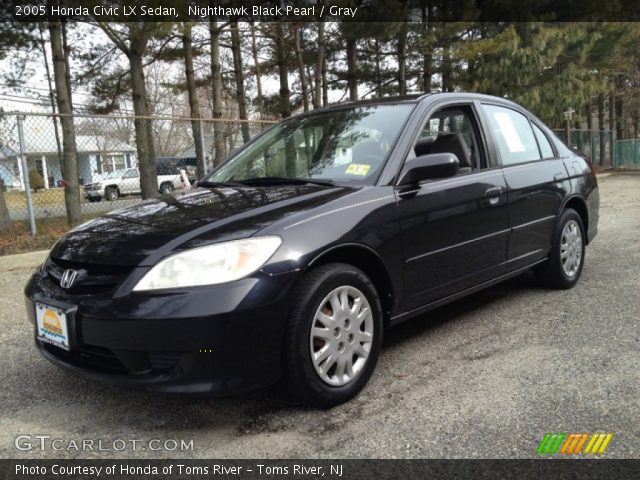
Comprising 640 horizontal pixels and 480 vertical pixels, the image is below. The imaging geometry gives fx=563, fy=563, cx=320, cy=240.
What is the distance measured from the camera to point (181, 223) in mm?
2797

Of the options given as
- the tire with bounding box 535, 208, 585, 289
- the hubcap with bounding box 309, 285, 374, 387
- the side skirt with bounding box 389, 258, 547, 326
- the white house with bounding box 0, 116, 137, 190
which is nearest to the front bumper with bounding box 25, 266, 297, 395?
the hubcap with bounding box 309, 285, 374, 387

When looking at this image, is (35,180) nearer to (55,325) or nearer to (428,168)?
(55,325)

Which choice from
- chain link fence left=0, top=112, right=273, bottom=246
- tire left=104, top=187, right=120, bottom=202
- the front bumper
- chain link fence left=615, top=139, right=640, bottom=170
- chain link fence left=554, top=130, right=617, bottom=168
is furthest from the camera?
chain link fence left=615, top=139, right=640, bottom=170

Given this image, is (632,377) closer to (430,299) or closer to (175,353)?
(430,299)

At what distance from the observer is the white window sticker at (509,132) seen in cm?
423

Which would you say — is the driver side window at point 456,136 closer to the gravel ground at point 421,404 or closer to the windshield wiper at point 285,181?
→ the windshield wiper at point 285,181

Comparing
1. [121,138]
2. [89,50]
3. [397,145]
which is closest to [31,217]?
[121,138]

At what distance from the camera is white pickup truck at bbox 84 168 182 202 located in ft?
31.8

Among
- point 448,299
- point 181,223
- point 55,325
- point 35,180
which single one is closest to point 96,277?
point 55,325

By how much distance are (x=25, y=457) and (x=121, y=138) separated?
1099cm

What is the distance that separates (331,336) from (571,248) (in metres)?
2.94

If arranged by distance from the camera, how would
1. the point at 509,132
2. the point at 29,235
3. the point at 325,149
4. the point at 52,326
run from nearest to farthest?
the point at 52,326
the point at 325,149
the point at 509,132
the point at 29,235

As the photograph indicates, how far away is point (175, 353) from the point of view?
2.39 metres

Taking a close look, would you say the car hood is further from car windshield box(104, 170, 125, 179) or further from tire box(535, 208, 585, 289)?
car windshield box(104, 170, 125, 179)
